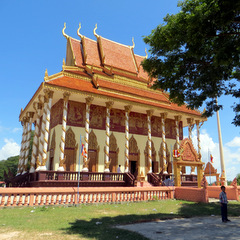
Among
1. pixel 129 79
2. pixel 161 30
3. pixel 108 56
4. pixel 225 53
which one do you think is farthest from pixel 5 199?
pixel 108 56

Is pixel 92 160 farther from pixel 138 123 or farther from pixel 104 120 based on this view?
pixel 138 123

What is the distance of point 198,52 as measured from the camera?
735 cm

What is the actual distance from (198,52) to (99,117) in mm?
14981

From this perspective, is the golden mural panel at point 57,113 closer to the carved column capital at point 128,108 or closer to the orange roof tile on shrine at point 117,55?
the carved column capital at point 128,108

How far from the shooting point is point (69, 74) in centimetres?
2081

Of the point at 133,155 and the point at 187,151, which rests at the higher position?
the point at 133,155

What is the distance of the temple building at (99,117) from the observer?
61.3 feet

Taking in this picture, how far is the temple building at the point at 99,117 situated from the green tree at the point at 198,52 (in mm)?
10068

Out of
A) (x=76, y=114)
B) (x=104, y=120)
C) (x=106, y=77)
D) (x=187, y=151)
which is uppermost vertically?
(x=106, y=77)

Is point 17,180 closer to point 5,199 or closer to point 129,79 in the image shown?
point 5,199

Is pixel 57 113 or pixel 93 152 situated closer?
pixel 93 152

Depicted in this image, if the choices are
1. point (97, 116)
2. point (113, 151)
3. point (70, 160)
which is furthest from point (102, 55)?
point (70, 160)

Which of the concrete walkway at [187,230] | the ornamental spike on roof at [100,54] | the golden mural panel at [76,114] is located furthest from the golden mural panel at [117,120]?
the concrete walkway at [187,230]

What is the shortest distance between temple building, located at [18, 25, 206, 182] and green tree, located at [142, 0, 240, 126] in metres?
10.1
